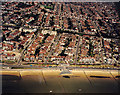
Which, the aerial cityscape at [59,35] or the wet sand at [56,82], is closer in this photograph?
the wet sand at [56,82]

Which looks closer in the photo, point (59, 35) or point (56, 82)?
point (56, 82)

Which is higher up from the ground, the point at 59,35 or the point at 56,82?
the point at 59,35

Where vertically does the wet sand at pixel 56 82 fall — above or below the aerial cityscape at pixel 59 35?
below

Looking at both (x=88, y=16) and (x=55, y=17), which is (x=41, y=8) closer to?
(x=55, y=17)

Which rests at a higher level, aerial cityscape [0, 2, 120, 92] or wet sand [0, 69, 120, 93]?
aerial cityscape [0, 2, 120, 92]
